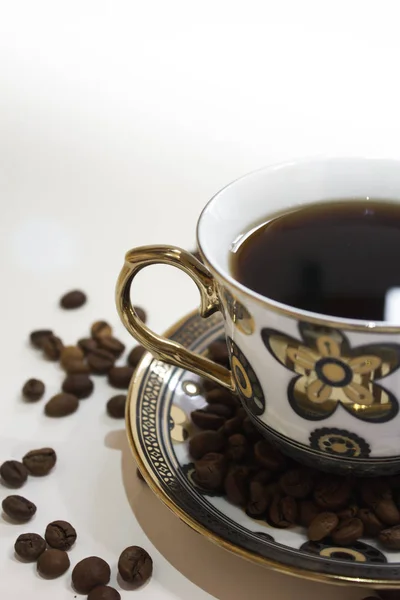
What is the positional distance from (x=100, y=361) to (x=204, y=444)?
453 mm

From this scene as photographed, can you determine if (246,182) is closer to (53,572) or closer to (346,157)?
(346,157)

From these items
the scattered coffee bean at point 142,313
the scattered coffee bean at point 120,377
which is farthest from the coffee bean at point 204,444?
the scattered coffee bean at point 142,313

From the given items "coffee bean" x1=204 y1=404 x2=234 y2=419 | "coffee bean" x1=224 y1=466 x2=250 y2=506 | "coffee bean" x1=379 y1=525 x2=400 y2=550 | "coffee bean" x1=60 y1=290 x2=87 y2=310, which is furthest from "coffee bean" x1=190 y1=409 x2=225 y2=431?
"coffee bean" x1=60 y1=290 x2=87 y2=310

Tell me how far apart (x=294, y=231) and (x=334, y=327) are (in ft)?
1.26

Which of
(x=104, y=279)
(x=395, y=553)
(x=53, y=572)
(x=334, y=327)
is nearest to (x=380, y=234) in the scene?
(x=334, y=327)

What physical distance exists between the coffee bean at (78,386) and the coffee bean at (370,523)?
65 centimetres

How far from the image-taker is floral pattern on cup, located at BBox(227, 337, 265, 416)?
1.14m

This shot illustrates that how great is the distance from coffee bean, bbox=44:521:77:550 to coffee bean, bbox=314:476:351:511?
39 cm

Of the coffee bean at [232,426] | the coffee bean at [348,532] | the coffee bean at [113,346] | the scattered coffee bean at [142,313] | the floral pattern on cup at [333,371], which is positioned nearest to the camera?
the floral pattern on cup at [333,371]

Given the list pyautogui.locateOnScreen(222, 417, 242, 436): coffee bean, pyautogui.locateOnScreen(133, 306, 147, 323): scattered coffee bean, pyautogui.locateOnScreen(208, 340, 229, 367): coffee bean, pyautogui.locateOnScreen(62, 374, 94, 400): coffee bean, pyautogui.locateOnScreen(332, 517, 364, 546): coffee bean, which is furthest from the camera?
pyautogui.locateOnScreen(133, 306, 147, 323): scattered coffee bean

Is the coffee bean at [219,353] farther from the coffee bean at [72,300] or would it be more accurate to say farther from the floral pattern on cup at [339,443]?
the coffee bean at [72,300]

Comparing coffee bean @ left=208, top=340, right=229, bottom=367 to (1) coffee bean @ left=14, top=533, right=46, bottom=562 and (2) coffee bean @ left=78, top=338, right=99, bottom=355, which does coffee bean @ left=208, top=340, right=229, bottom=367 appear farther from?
(1) coffee bean @ left=14, top=533, right=46, bottom=562

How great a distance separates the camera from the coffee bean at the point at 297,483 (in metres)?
1.17

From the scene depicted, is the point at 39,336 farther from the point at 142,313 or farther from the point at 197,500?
the point at 197,500
